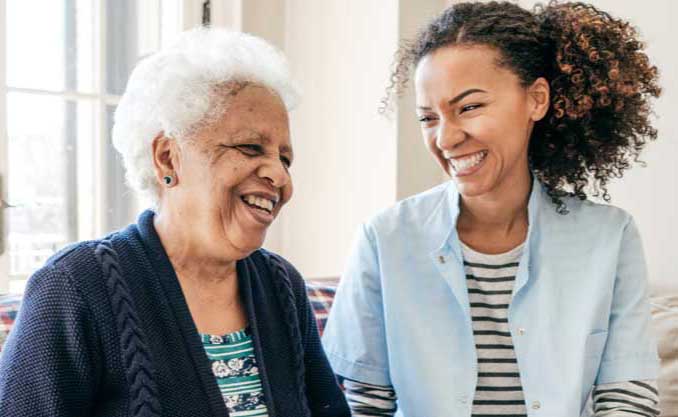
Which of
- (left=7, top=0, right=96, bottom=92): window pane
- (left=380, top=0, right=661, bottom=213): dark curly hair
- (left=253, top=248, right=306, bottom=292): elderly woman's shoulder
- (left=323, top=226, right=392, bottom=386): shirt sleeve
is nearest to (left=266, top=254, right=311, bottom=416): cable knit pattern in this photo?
(left=253, top=248, right=306, bottom=292): elderly woman's shoulder

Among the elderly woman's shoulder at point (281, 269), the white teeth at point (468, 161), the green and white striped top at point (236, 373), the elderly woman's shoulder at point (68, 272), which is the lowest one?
the green and white striped top at point (236, 373)

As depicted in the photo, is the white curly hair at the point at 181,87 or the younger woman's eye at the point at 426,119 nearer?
the white curly hair at the point at 181,87

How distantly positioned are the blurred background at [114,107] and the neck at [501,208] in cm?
119

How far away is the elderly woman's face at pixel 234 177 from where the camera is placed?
3.85ft

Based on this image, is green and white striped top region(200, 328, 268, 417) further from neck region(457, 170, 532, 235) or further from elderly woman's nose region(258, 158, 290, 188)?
neck region(457, 170, 532, 235)

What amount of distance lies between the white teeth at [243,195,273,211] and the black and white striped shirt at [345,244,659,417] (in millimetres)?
450

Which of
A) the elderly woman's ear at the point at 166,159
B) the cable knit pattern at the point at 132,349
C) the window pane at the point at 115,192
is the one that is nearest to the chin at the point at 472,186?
the elderly woman's ear at the point at 166,159

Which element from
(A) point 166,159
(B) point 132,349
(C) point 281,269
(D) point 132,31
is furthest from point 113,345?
(D) point 132,31

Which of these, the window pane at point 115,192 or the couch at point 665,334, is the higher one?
the window pane at point 115,192

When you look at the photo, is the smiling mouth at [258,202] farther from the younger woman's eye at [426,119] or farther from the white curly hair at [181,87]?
the younger woman's eye at [426,119]

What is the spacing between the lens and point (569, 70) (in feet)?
4.86

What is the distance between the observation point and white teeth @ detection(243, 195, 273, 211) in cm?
119

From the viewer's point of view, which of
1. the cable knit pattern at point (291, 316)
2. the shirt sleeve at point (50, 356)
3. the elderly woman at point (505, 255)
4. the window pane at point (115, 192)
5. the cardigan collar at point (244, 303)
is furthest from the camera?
the window pane at point (115, 192)

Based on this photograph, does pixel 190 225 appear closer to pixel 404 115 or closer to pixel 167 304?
pixel 167 304
